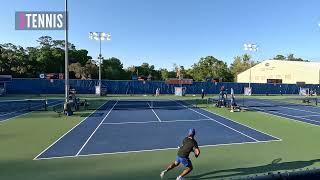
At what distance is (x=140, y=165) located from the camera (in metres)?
13.5

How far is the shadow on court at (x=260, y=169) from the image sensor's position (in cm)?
1215

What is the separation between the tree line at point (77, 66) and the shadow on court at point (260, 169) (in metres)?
66.0

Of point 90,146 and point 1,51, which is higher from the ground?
point 1,51

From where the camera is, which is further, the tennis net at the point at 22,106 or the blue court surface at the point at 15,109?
the tennis net at the point at 22,106

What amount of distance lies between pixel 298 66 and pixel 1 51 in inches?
2796

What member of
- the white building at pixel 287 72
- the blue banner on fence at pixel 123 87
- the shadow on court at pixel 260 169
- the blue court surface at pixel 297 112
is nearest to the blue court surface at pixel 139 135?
the shadow on court at pixel 260 169

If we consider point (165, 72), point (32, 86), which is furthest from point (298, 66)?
point (32, 86)

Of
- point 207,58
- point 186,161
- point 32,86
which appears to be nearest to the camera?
point 186,161

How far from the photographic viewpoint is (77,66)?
98625mm

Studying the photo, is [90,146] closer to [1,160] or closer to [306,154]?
[1,160]

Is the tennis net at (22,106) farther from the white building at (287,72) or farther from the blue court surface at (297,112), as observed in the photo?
the white building at (287,72)

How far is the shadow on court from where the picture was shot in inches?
478

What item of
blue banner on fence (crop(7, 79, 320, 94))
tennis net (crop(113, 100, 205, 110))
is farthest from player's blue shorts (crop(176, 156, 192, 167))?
blue banner on fence (crop(7, 79, 320, 94))

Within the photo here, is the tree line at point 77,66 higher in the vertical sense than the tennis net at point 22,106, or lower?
higher
